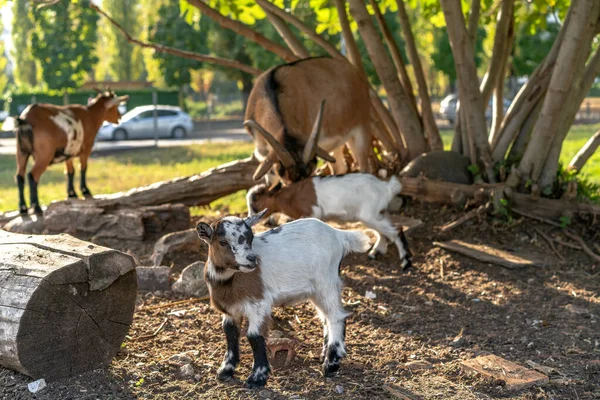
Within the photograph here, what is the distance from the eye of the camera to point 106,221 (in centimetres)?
898

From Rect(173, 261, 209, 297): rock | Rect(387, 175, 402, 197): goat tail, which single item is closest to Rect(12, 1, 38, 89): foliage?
Rect(387, 175, 402, 197): goat tail

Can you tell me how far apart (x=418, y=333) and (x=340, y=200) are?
1873 mm

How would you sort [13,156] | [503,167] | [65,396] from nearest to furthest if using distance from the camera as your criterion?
[65,396] → [503,167] → [13,156]

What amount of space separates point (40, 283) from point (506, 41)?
732cm

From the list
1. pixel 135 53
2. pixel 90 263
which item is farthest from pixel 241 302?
pixel 135 53

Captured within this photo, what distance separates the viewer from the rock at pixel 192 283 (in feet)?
22.8

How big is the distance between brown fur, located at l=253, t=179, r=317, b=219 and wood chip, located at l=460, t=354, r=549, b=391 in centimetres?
271

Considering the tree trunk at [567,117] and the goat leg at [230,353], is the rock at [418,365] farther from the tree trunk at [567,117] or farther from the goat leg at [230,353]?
the tree trunk at [567,117]

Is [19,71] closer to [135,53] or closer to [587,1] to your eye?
[135,53]

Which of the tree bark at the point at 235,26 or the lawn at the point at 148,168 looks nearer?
the tree bark at the point at 235,26

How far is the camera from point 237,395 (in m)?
4.78

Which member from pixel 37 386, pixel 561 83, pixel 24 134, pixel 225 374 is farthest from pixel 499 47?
pixel 37 386

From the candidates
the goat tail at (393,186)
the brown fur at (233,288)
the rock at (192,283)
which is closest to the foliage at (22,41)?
the goat tail at (393,186)

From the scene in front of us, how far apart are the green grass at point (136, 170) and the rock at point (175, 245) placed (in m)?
2.69
